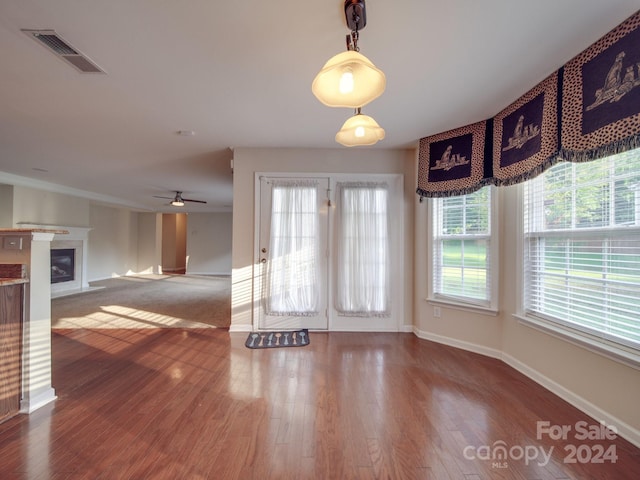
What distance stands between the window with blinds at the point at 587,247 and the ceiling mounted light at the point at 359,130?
162 cm

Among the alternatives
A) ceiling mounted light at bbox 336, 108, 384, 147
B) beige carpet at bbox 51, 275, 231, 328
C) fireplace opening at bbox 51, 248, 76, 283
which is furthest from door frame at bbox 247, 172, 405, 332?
fireplace opening at bbox 51, 248, 76, 283

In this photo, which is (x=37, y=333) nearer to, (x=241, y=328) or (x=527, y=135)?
(x=241, y=328)

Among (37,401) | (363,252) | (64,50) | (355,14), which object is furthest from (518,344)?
(64,50)

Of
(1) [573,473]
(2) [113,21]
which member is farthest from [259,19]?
(1) [573,473]

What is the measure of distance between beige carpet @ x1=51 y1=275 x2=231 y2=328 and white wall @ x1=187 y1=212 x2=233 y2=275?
7.29 feet

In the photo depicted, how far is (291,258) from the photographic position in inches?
145

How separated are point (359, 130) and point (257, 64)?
89cm

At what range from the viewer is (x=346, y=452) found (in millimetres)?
1625

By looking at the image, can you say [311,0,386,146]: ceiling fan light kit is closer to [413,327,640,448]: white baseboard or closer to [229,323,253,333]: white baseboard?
[413,327,640,448]: white baseboard

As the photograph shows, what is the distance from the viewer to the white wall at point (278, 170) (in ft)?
12.2

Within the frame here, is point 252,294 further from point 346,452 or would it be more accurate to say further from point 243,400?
point 346,452

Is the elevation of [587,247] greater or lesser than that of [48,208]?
lesser

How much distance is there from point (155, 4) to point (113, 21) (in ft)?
1.04

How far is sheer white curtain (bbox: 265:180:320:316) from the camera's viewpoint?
12.1 ft
